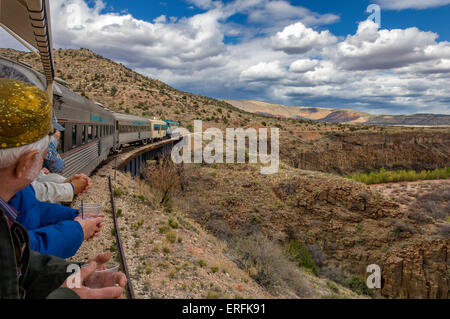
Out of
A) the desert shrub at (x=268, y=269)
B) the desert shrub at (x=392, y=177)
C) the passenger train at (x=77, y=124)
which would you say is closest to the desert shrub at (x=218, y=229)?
the desert shrub at (x=268, y=269)

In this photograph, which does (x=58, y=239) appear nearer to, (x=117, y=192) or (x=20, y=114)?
(x=20, y=114)

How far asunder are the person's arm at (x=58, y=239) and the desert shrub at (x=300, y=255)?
12.9 meters

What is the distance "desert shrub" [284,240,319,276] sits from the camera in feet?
45.5

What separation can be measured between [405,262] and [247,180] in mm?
11273

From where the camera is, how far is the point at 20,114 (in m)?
1.17

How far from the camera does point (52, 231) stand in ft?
5.19

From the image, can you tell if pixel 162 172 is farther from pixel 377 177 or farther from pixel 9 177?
pixel 377 177

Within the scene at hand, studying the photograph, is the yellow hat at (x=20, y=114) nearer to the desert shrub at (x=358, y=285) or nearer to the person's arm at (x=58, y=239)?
the person's arm at (x=58, y=239)

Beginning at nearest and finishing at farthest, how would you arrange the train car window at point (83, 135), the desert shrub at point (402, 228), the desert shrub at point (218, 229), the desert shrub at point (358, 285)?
the train car window at point (83, 135) → the desert shrub at point (358, 285) → the desert shrub at point (218, 229) → the desert shrub at point (402, 228)

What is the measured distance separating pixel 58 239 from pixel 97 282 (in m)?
0.31

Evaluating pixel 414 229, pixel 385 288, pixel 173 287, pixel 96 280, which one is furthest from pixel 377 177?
pixel 96 280

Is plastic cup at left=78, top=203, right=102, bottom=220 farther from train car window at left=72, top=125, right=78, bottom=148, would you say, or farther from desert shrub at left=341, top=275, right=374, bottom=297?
desert shrub at left=341, top=275, right=374, bottom=297

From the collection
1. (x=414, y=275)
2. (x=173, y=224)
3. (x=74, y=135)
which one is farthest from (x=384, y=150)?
(x=74, y=135)

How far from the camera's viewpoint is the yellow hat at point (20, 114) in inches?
45.3
